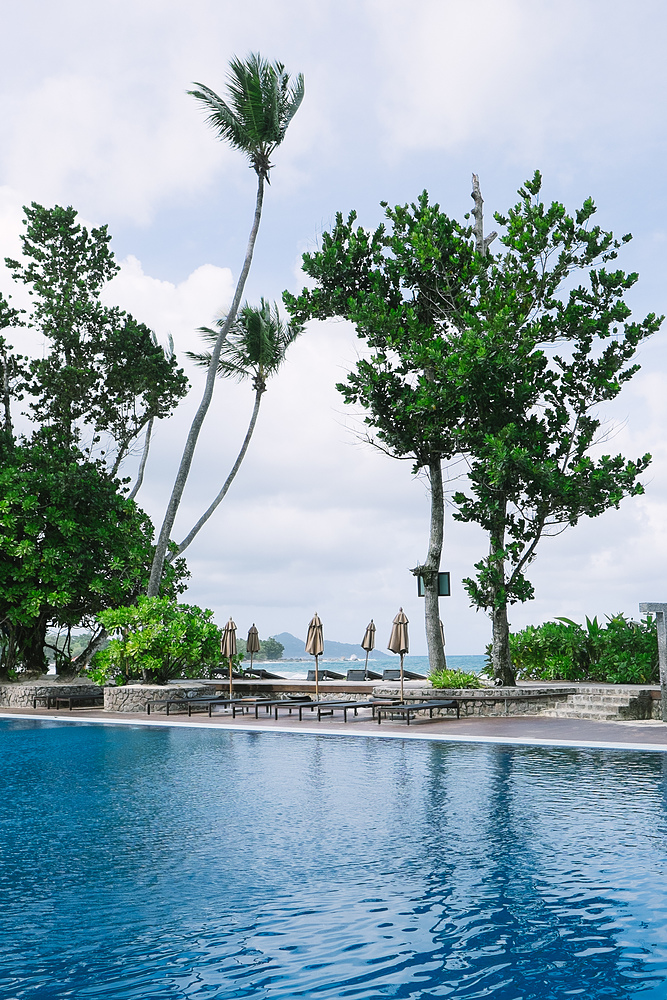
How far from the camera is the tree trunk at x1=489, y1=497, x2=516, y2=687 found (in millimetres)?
18656

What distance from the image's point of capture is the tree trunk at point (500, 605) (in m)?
18.7

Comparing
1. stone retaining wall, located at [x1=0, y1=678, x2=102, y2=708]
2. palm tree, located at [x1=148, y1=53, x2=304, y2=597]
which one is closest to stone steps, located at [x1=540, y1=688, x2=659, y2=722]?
stone retaining wall, located at [x1=0, y1=678, x2=102, y2=708]

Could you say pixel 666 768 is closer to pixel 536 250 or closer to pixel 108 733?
pixel 108 733

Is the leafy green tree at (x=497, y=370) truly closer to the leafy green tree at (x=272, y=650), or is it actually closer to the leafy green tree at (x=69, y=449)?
the leafy green tree at (x=69, y=449)

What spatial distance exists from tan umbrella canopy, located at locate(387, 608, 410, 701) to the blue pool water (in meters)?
5.01

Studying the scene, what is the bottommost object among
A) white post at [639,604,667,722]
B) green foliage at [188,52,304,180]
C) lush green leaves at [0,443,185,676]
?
white post at [639,604,667,722]

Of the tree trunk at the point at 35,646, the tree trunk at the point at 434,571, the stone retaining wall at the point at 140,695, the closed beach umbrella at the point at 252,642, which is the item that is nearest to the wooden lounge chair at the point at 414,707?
the tree trunk at the point at 434,571

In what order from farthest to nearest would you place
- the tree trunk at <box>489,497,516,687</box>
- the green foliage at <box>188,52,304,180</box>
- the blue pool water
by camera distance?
the green foliage at <box>188,52,304,180</box> < the tree trunk at <box>489,497,516,687</box> < the blue pool water

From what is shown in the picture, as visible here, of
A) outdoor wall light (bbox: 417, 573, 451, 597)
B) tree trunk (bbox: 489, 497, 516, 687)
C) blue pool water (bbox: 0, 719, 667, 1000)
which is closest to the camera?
blue pool water (bbox: 0, 719, 667, 1000)

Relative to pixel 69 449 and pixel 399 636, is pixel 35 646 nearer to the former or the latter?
pixel 69 449

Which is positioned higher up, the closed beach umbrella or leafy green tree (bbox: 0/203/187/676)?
leafy green tree (bbox: 0/203/187/676)

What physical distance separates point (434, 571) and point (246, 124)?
14038mm

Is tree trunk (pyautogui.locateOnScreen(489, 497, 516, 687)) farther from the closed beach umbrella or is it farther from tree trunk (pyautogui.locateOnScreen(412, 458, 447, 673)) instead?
the closed beach umbrella

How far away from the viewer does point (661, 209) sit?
830 inches
